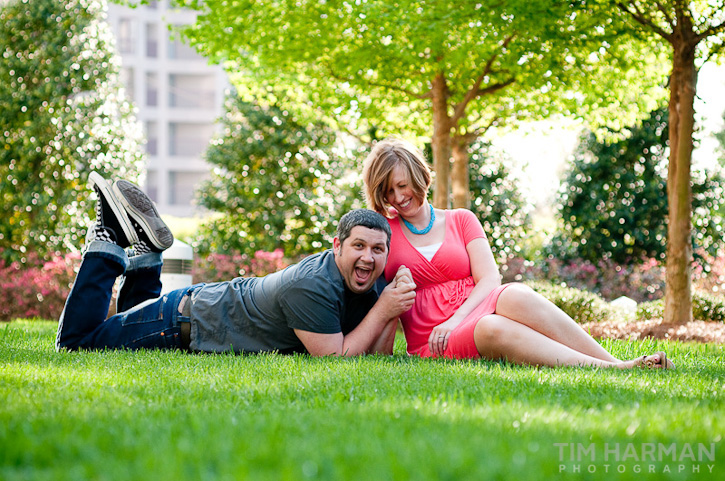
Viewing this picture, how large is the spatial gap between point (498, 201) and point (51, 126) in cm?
802

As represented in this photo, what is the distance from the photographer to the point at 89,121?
11.1 meters

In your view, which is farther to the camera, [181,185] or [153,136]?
[181,185]

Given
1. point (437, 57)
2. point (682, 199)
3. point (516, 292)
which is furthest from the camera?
point (437, 57)

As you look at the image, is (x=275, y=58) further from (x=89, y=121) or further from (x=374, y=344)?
(x=374, y=344)

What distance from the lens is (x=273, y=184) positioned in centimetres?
1288

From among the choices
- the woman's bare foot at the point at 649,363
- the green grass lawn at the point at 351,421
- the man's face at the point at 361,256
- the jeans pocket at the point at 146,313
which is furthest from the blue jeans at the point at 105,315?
the woman's bare foot at the point at 649,363

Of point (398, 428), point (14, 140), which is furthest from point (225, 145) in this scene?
point (398, 428)

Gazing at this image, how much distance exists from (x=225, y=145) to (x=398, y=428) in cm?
1158

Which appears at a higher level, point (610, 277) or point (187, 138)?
point (187, 138)

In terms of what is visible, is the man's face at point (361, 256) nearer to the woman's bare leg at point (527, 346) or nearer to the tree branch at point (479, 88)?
the woman's bare leg at point (527, 346)

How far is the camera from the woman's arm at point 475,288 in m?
4.43

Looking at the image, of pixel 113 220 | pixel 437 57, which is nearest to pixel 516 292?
pixel 113 220

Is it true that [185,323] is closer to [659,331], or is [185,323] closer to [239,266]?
[659,331]

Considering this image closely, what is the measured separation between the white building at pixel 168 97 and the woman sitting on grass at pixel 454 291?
3252 centimetres
